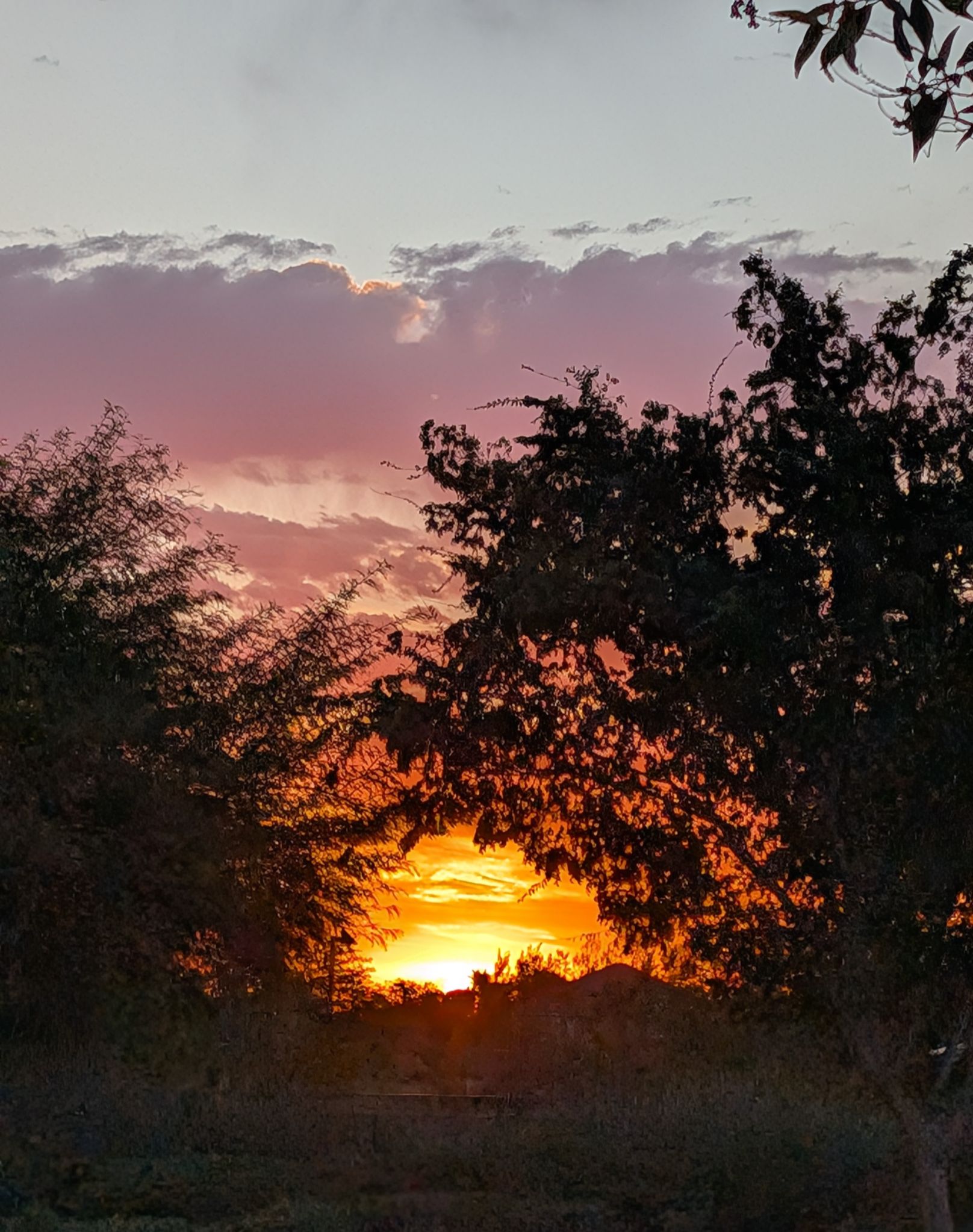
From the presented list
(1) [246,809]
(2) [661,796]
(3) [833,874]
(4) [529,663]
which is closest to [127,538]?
(1) [246,809]

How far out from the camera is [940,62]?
5.59m

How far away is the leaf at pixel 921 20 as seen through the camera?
17.2 ft

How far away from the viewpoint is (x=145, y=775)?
23812 millimetres

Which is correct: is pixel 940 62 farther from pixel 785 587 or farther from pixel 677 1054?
pixel 677 1054

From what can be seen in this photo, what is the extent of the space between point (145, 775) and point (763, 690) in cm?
1194

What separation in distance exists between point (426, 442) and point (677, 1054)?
1347 cm

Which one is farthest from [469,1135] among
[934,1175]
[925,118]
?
[925,118]

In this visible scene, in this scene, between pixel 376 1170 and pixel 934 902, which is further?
pixel 376 1170

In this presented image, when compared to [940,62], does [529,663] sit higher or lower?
higher

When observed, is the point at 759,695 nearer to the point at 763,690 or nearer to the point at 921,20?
the point at 763,690

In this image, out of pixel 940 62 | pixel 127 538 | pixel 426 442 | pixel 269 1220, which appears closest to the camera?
pixel 940 62

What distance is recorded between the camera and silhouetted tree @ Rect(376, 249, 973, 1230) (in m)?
15.5

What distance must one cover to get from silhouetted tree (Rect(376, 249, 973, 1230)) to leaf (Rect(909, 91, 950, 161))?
A: 33.1 feet

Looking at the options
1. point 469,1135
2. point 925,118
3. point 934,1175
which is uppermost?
point 925,118
